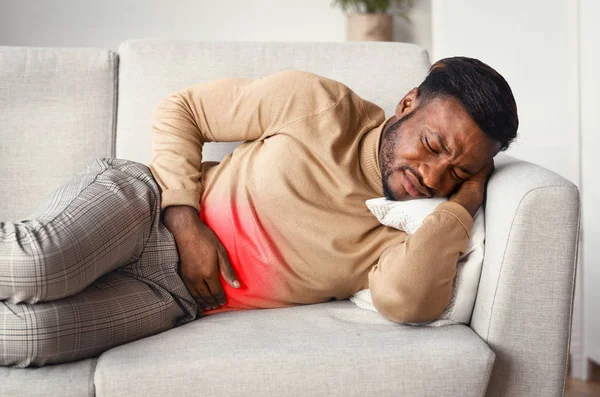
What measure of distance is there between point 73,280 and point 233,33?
2.24 metres

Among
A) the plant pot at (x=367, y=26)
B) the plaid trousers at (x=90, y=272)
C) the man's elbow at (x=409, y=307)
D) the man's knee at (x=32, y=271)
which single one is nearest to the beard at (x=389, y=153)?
the man's elbow at (x=409, y=307)

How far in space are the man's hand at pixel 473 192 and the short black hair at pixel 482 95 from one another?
78 mm

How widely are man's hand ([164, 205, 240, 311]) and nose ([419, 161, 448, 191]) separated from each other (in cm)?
45

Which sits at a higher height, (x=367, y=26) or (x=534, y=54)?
(x=367, y=26)

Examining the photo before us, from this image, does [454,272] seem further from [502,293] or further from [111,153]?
[111,153]

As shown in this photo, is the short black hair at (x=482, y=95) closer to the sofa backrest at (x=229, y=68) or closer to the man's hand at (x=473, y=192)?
the man's hand at (x=473, y=192)

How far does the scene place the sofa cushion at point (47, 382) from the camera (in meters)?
1.19

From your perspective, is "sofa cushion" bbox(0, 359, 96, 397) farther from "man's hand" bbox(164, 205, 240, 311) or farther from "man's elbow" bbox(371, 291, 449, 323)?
"man's elbow" bbox(371, 291, 449, 323)

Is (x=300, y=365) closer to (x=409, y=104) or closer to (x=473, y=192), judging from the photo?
(x=473, y=192)

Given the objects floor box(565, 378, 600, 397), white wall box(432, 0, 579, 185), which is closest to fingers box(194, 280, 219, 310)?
floor box(565, 378, 600, 397)

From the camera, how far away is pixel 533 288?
1343 millimetres

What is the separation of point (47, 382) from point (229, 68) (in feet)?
3.40

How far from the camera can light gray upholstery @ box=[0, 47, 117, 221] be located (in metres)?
1.88

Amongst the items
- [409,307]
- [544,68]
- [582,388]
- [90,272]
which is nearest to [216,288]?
[90,272]
